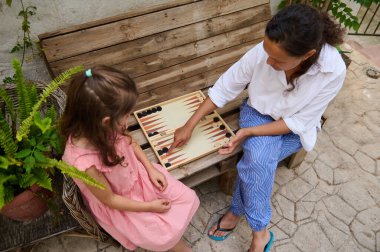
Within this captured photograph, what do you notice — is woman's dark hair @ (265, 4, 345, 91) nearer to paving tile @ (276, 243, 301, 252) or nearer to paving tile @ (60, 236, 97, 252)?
paving tile @ (276, 243, 301, 252)

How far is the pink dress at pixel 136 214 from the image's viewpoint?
2.03 metres

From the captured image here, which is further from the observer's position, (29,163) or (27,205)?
(27,205)

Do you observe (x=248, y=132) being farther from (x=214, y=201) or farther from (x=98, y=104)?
(x=98, y=104)

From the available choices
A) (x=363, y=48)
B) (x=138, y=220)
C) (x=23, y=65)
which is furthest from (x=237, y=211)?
(x=363, y=48)

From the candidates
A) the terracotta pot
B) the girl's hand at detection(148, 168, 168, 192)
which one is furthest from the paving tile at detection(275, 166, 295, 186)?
the terracotta pot

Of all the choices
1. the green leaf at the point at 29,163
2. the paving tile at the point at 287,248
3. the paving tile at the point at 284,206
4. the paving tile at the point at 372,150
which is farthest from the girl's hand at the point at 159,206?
the paving tile at the point at 372,150

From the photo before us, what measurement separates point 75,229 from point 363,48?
15.9 feet

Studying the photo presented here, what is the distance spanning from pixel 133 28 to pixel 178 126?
90 centimetres

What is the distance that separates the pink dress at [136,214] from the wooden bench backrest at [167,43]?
2.88ft

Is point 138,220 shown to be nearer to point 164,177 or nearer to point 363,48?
point 164,177

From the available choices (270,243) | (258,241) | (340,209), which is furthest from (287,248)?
(340,209)

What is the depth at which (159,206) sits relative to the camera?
82.0 inches

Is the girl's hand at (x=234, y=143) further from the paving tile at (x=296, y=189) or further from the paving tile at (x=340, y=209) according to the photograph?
the paving tile at (x=340, y=209)

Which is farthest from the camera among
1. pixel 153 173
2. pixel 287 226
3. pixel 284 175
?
pixel 284 175
